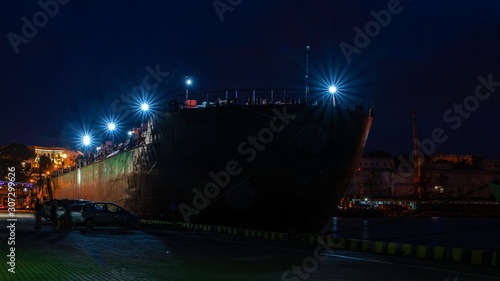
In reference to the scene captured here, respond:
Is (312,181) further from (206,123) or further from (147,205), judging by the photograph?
(147,205)

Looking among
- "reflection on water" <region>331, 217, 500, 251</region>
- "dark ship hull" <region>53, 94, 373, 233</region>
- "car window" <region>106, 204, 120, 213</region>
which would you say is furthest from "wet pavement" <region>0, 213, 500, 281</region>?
"car window" <region>106, 204, 120, 213</region>

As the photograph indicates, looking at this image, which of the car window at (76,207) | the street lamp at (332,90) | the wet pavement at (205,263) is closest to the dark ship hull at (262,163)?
the street lamp at (332,90)

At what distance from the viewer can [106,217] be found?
27.6m

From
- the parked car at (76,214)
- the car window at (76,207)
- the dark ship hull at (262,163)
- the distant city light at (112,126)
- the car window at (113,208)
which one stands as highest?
the distant city light at (112,126)

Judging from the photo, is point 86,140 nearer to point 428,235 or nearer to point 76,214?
point 76,214

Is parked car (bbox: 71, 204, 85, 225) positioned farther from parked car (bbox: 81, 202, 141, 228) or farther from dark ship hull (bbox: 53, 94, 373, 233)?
dark ship hull (bbox: 53, 94, 373, 233)

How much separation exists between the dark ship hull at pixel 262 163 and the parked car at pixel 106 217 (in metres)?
2.35

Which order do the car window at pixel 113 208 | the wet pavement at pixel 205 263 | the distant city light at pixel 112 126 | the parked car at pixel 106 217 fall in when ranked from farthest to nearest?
1. the distant city light at pixel 112 126
2. the car window at pixel 113 208
3. the parked car at pixel 106 217
4. the wet pavement at pixel 205 263

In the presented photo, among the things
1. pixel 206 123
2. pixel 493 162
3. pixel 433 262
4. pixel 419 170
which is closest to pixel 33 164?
pixel 419 170

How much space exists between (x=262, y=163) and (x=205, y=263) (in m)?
12.1

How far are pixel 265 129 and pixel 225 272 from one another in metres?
14.1

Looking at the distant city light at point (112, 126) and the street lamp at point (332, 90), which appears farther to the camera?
the distant city light at point (112, 126)

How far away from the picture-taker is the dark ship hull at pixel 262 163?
26.2m

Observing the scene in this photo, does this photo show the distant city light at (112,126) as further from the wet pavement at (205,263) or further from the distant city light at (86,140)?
the wet pavement at (205,263)
